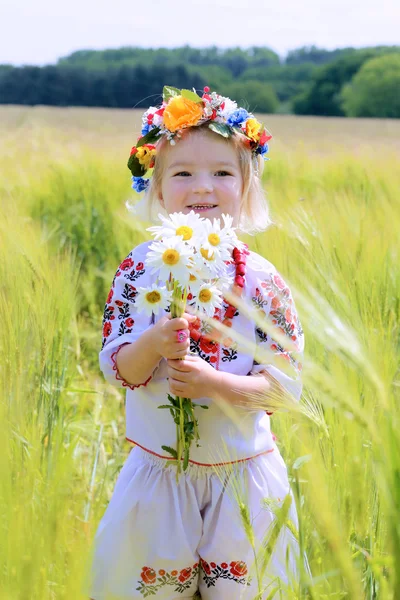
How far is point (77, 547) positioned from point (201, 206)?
0.93 meters

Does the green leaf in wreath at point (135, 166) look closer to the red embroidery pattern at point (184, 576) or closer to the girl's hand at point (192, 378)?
the girl's hand at point (192, 378)

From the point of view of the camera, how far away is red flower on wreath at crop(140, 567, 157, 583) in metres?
1.42

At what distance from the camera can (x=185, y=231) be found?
1.14 metres

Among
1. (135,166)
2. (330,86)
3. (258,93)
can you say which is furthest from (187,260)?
(330,86)

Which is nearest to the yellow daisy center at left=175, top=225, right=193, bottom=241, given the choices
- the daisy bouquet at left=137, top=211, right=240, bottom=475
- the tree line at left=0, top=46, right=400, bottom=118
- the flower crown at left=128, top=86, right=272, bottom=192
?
the daisy bouquet at left=137, top=211, right=240, bottom=475

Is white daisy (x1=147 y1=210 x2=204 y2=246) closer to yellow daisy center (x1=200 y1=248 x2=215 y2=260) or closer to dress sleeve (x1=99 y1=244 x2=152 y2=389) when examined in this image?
yellow daisy center (x1=200 y1=248 x2=215 y2=260)

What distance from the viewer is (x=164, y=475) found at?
4.75 ft

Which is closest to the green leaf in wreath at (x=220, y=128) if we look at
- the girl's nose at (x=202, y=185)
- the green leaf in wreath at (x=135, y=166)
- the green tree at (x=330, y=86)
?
the girl's nose at (x=202, y=185)

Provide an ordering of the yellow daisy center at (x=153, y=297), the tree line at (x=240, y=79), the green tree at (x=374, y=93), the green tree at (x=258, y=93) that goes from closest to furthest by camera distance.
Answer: the yellow daisy center at (x=153, y=297), the tree line at (x=240, y=79), the green tree at (x=258, y=93), the green tree at (x=374, y=93)

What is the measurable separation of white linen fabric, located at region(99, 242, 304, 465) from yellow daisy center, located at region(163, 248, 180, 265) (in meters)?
0.32

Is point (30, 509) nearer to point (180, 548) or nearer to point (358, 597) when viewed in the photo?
point (358, 597)

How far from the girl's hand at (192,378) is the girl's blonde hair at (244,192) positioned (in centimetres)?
41

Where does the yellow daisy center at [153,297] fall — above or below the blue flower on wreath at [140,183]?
below

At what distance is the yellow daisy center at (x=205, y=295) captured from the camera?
1.20 m
